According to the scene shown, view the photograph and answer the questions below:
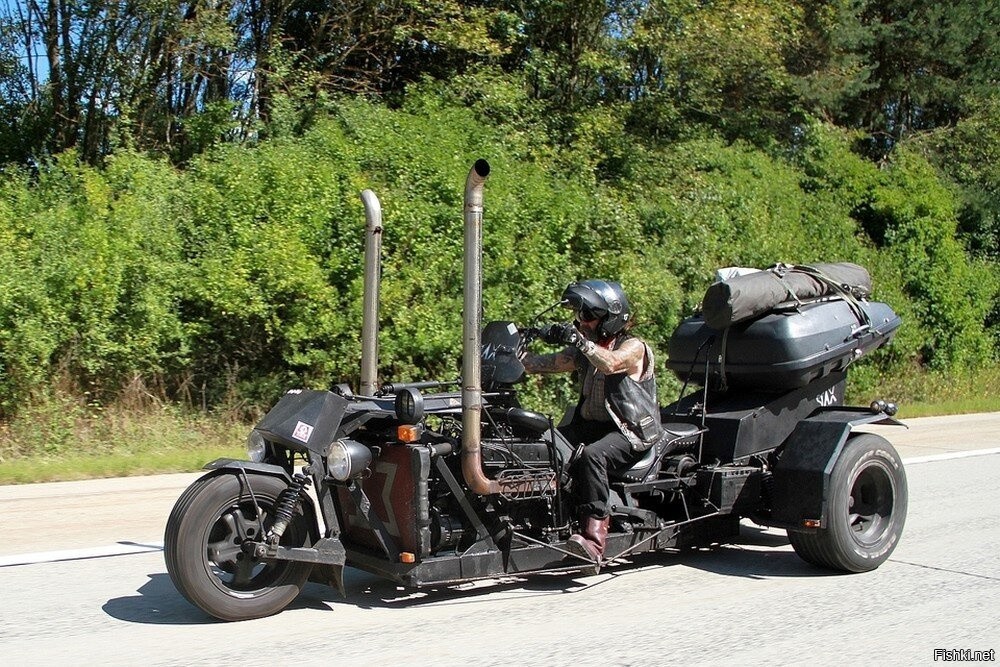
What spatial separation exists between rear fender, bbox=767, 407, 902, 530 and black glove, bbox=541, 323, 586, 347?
196 centimetres

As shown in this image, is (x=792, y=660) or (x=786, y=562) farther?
(x=786, y=562)

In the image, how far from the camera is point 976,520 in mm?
8844

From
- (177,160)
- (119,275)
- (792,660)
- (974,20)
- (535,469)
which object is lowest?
(792,660)

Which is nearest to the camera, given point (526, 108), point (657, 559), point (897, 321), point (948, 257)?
point (657, 559)

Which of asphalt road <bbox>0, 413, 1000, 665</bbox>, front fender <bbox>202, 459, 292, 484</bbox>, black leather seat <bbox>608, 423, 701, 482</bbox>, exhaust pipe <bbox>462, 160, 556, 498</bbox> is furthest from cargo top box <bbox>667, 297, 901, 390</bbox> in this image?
front fender <bbox>202, 459, 292, 484</bbox>

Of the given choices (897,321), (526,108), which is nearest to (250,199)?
(526,108)

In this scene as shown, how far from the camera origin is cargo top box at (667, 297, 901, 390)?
711 cm

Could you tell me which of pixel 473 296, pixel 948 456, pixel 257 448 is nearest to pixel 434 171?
pixel 948 456

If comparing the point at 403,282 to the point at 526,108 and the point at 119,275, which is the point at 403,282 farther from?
the point at 526,108

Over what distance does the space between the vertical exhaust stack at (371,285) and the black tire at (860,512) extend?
3037 millimetres

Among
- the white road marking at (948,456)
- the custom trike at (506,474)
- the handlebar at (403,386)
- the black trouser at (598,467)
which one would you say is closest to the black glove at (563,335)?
the custom trike at (506,474)

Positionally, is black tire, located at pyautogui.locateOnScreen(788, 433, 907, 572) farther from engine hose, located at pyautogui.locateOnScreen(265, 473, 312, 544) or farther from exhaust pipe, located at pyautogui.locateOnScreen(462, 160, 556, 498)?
engine hose, located at pyautogui.locateOnScreen(265, 473, 312, 544)

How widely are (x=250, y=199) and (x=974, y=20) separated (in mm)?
22090

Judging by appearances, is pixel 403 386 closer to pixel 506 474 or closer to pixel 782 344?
pixel 506 474
